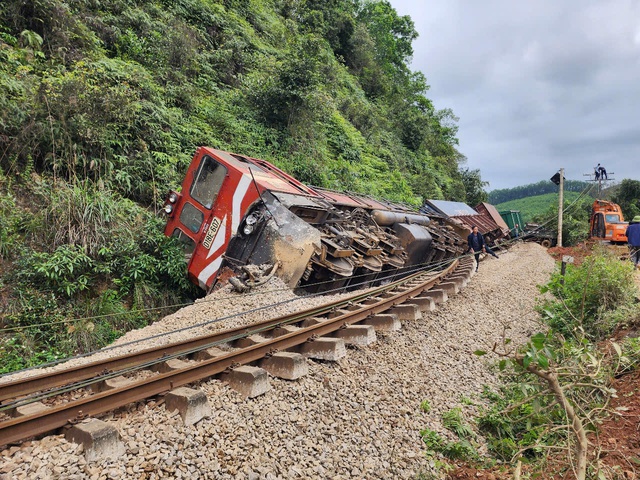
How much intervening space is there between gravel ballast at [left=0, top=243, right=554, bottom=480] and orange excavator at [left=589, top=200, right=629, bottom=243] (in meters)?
21.5

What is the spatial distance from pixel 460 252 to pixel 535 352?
40.9 feet

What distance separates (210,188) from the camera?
23.4 ft

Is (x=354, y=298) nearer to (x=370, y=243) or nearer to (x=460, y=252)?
(x=370, y=243)

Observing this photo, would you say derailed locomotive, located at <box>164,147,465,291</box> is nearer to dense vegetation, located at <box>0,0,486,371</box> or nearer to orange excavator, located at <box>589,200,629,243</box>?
dense vegetation, located at <box>0,0,486,371</box>

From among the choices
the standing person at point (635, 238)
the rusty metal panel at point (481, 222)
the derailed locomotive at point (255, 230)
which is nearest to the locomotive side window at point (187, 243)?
the derailed locomotive at point (255, 230)

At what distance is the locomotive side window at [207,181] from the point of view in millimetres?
7078

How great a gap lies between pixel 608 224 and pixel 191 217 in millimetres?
23249

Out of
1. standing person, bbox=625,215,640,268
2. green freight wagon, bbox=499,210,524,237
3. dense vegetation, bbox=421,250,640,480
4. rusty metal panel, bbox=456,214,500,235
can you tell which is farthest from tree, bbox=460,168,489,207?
dense vegetation, bbox=421,250,640,480

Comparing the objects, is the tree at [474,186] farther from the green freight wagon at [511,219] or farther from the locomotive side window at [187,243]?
the locomotive side window at [187,243]

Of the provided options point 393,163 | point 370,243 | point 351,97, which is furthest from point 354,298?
point 351,97

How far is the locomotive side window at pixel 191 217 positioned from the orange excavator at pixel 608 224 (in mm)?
22038

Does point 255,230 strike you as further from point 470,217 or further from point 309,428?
point 470,217

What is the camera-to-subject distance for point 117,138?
8.62 m

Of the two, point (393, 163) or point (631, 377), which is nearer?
point (631, 377)
